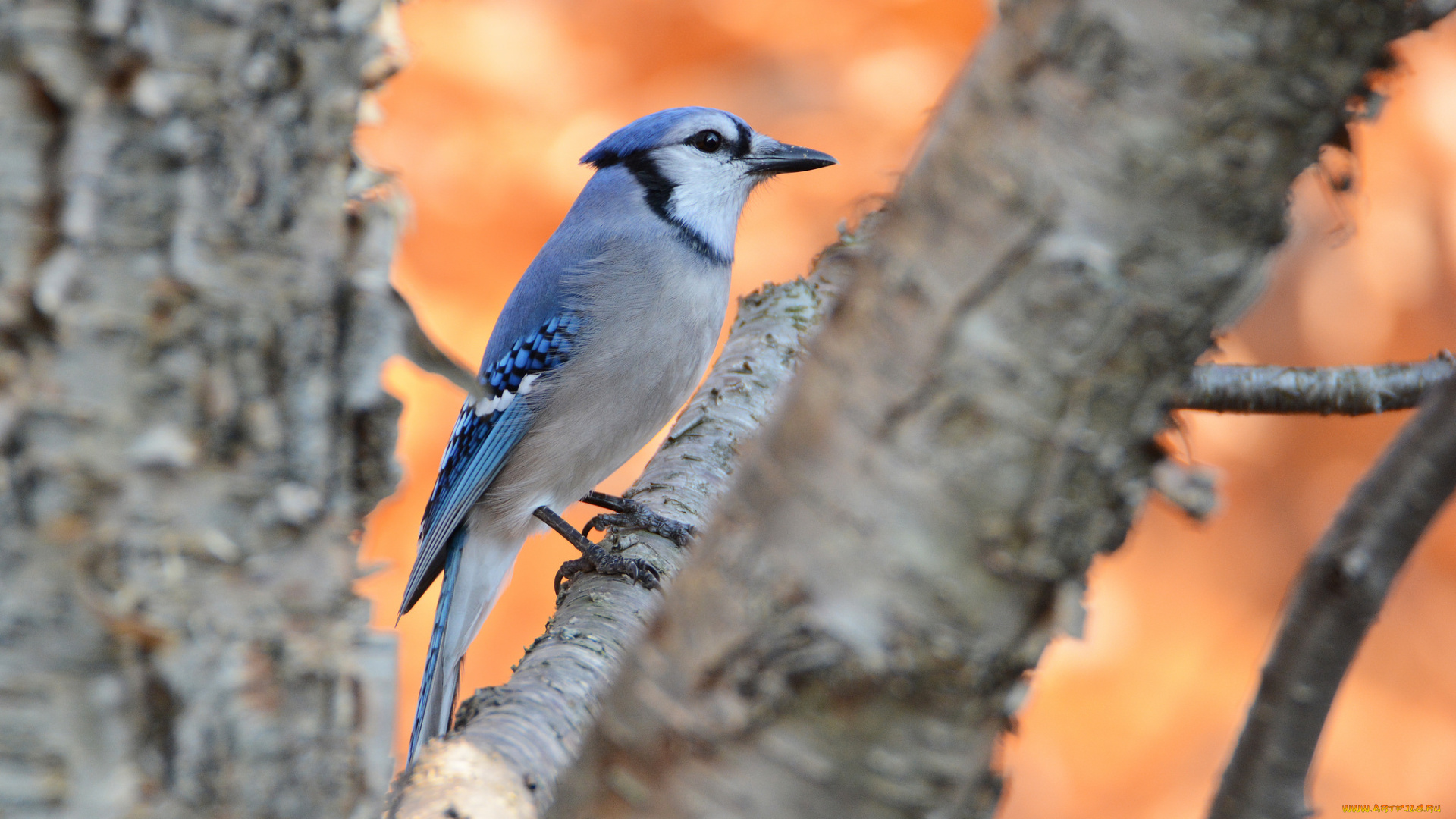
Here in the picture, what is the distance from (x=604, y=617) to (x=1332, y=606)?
70 cm

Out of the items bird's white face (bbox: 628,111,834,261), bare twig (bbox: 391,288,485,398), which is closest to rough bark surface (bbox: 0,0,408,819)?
bare twig (bbox: 391,288,485,398)

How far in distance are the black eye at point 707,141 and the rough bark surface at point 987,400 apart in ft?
4.83

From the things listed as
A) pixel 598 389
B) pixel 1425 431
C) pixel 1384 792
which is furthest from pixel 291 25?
pixel 1384 792

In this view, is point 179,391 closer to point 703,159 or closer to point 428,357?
point 428,357

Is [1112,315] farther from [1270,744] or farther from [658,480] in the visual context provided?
[658,480]

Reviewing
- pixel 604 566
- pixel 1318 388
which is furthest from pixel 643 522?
pixel 1318 388

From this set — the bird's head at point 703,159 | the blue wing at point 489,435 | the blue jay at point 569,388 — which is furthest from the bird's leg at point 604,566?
the bird's head at point 703,159

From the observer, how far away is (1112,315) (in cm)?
35

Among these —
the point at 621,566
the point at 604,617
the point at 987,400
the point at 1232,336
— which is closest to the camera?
the point at 987,400

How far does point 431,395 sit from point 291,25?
181 inches

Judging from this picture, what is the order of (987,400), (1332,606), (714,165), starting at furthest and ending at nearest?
1. (714,165)
2. (1332,606)
3. (987,400)

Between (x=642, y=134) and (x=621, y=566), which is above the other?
(x=642, y=134)

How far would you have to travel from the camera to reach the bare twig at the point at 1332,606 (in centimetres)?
45

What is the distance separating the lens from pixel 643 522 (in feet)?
4.06
